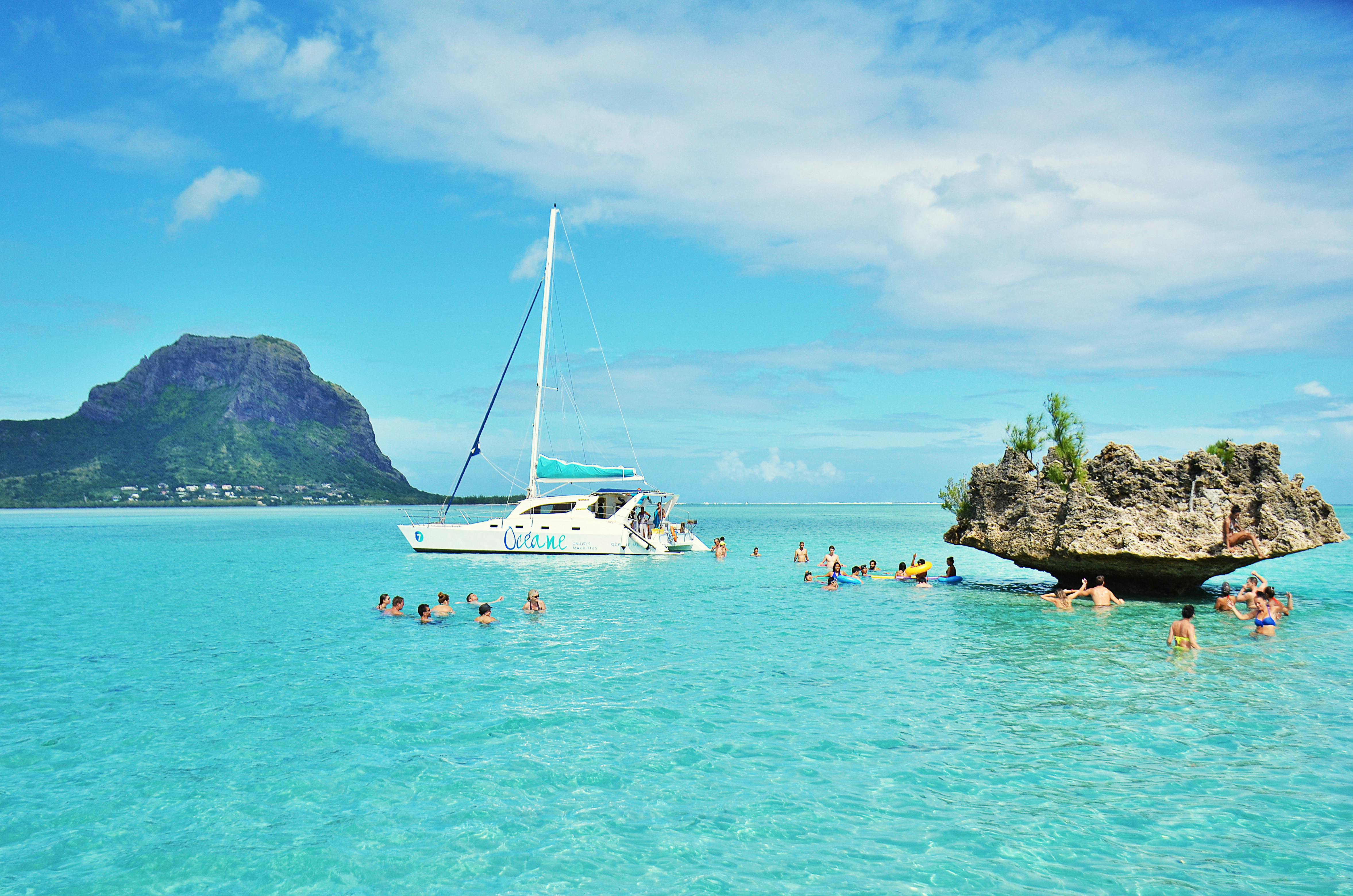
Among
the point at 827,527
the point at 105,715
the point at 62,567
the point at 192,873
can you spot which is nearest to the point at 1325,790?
the point at 192,873

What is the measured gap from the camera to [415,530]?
140ft

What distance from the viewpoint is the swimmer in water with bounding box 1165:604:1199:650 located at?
16484mm

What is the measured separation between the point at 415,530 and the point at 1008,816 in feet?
128

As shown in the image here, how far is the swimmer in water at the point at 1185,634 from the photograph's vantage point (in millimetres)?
16484

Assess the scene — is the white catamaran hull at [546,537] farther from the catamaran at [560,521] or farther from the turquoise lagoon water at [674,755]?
the turquoise lagoon water at [674,755]

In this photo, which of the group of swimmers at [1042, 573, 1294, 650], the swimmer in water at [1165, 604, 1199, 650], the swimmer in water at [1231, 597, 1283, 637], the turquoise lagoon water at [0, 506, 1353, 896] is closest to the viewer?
the turquoise lagoon water at [0, 506, 1353, 896]

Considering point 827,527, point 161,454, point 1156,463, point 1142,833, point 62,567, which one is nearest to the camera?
point 1142,833

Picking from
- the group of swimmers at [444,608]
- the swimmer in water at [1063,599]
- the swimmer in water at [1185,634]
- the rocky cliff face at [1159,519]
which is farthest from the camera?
the swimmer in water at [1063,599]

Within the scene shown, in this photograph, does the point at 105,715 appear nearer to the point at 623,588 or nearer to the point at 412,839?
the point at 412,839

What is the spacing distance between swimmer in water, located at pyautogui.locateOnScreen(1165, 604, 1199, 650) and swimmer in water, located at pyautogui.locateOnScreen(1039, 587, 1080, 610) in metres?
6.17

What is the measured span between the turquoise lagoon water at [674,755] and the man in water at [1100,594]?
1683 mm


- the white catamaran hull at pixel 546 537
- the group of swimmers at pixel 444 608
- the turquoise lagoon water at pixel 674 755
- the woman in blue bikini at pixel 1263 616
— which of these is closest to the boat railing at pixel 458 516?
the white catamaran hull at pixel 546 537

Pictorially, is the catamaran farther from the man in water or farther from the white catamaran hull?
the man in water

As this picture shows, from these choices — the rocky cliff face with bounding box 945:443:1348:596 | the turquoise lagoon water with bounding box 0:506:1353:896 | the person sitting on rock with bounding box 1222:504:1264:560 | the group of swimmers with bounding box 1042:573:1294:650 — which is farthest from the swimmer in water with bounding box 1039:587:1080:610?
the person sitting on rock with bounding box 1222:504:1264:560
